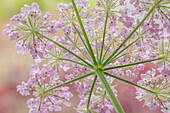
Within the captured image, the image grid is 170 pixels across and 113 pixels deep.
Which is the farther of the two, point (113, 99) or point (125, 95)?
point (125, 95)

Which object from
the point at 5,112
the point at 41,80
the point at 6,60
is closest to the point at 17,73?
the point at 6,60

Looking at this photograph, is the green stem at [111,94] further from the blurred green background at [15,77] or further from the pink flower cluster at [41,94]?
the blurred green background at [15,77]

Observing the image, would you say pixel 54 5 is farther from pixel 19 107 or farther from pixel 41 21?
pixel 41 21

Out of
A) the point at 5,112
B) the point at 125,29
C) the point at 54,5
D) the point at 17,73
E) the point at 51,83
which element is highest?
the point at 54,5

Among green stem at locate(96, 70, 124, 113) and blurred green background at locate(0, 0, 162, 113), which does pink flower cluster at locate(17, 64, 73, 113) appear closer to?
green stem at locate(96, 70, 124, 113)

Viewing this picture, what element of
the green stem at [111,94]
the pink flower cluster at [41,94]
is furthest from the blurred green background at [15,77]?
the green stem at [111,94]

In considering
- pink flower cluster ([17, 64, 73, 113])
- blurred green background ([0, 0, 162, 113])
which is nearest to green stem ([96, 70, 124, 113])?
pink flower cluster ([17, 64, 73, 113])

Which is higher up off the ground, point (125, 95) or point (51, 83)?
point (125, 95)

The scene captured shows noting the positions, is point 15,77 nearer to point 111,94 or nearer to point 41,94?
point 41,94
